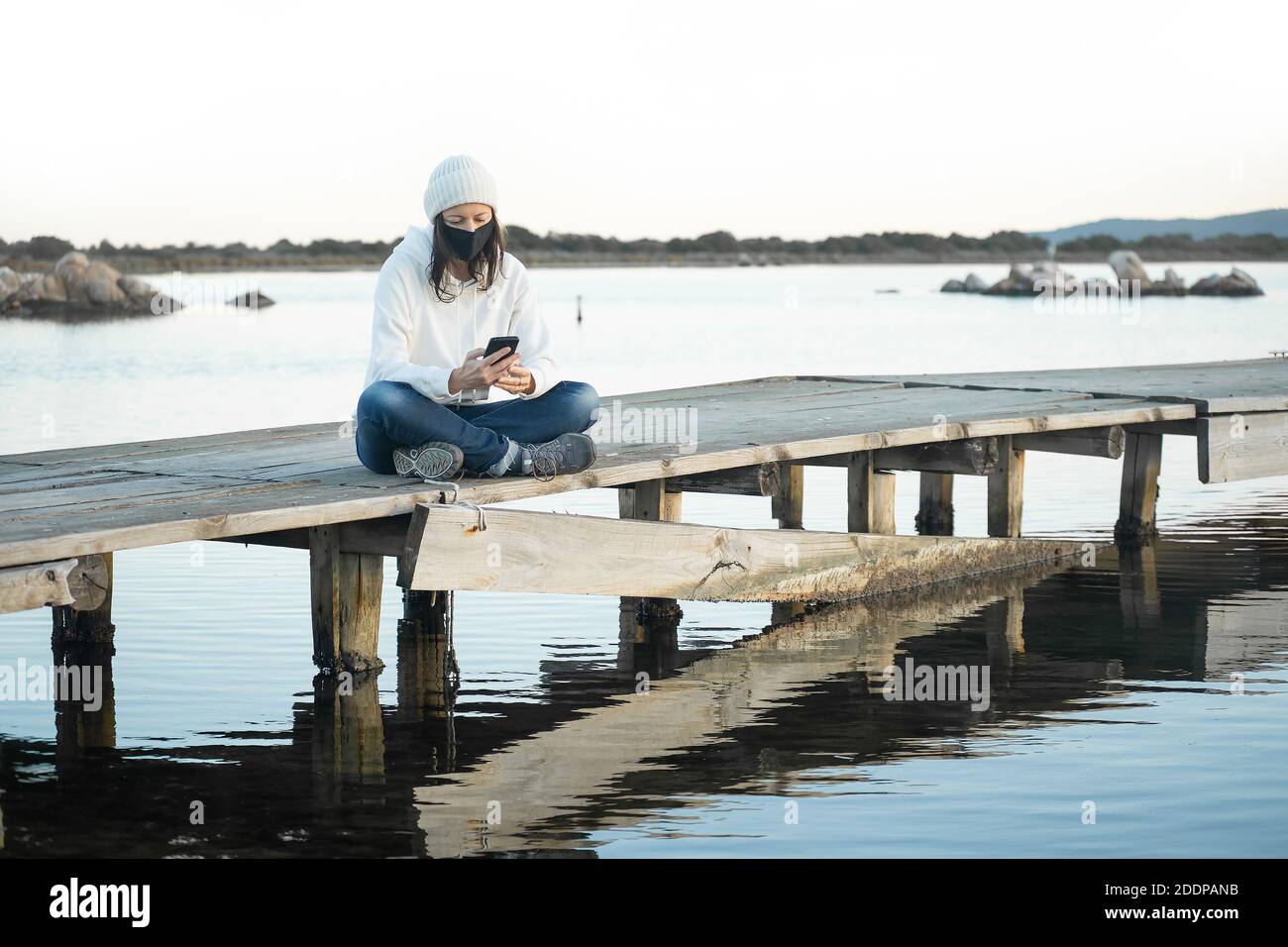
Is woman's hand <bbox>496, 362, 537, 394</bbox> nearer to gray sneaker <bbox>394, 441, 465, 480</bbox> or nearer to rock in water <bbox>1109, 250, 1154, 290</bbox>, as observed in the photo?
gray sneaker <bbox>394, 441, 465, 480</bbox>

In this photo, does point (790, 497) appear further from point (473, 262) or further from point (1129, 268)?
point (1129, 268)

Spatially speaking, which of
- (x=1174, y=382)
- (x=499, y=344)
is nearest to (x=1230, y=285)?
(x=1174, y=382)

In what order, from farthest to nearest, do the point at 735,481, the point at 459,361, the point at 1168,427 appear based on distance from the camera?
1. the point at 1168,427
2. the point at 735,481
3. the point at 459,361

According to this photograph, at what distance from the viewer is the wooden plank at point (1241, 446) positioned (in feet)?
41.8

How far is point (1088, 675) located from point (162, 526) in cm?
507

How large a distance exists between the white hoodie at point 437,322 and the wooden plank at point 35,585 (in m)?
1.96

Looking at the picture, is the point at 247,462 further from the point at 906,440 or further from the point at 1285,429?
the point at 1285,429

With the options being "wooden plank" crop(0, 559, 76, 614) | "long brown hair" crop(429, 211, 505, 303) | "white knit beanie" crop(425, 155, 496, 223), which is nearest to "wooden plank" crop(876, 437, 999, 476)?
"long brown hair" crop(429, 211, 505, 303)

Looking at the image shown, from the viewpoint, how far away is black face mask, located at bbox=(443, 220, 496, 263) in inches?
322

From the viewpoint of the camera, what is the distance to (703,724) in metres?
8.48

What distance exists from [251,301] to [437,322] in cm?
8279

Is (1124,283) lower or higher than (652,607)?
higher

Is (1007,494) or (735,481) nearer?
(735,481)
